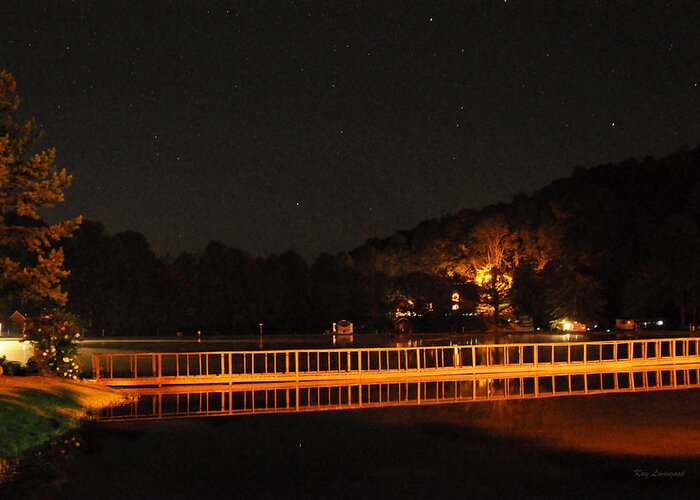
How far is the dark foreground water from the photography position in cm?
1563

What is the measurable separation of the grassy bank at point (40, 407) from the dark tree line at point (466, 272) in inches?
2498

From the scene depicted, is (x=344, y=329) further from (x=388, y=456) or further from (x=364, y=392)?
(x=388, y=456)

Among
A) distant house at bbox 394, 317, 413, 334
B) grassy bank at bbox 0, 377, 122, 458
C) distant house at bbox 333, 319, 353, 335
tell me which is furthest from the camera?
distant house at bbox 333, 319, 353, 335


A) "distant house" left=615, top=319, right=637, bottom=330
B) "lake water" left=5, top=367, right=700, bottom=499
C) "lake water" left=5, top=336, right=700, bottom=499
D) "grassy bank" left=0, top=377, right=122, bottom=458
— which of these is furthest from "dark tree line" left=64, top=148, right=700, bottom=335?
"lake water" left=5, top=367, right=700, bottom=499

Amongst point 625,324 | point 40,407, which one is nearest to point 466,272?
point 625,324

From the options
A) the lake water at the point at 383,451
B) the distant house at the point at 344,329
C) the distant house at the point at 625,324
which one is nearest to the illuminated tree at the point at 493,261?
the distant house at the point at 625,324

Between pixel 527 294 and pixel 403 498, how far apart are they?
254 feet

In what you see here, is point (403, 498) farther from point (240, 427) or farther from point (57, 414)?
point (57, 414)

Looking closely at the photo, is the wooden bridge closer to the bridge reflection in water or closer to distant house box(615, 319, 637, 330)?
the bridge reflection in water

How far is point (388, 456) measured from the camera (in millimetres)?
19031

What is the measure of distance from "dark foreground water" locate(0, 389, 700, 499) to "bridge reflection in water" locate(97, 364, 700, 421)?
7.28ft

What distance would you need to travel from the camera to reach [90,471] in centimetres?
1736

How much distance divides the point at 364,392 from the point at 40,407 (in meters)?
12.8

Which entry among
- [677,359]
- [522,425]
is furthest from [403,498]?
[677,359]
